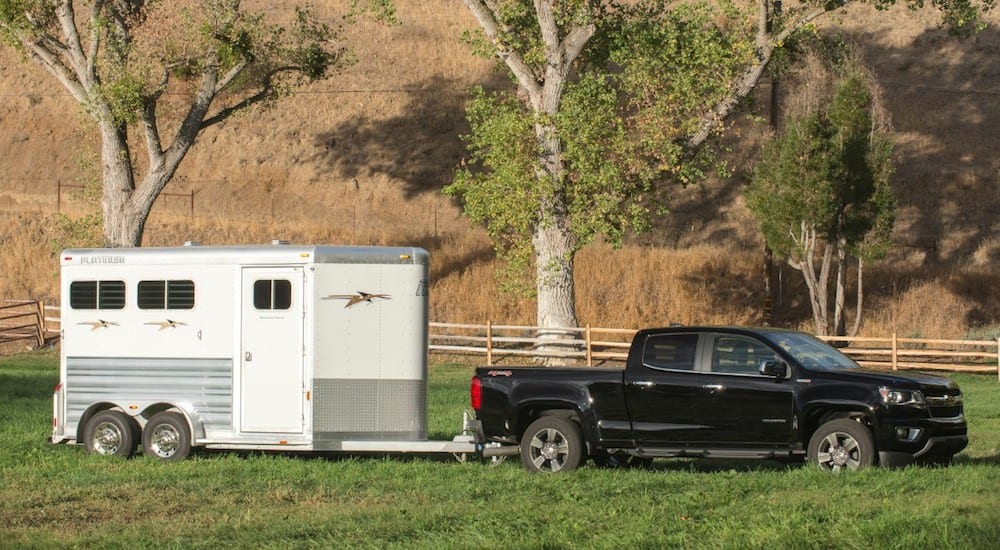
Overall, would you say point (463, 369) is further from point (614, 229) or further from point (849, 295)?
point (849, 295)

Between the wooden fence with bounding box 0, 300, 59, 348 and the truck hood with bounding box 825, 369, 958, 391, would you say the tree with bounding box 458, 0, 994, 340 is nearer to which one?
the wooden fence with bounding box 0, 300, 59, 348

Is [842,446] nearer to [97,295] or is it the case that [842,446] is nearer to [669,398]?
[669,398]

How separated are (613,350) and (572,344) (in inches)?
106

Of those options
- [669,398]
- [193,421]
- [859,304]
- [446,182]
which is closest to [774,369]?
[669,398]

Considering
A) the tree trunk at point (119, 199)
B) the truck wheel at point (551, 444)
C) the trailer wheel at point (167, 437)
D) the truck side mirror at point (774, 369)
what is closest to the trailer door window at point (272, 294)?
the trailer wheel at point (167, 437)

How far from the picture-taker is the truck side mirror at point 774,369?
1416 cm

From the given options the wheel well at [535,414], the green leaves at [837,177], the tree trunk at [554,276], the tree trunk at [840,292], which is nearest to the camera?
the wheel well at [535,414]

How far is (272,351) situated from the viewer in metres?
16.0

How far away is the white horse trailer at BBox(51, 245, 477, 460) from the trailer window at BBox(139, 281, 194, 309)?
0.02 m

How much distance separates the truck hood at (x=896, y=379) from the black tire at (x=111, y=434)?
26.6 ft

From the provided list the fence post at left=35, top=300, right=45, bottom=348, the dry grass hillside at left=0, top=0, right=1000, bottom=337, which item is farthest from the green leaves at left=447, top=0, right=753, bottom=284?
the fence post at left=35, top=300, right=45, bottom=348

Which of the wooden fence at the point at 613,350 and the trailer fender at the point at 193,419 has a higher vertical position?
the wooden fence at the point at 613,350

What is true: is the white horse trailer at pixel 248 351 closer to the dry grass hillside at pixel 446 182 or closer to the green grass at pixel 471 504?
the green grass at pixel 471 504

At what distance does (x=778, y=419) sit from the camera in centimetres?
1423
